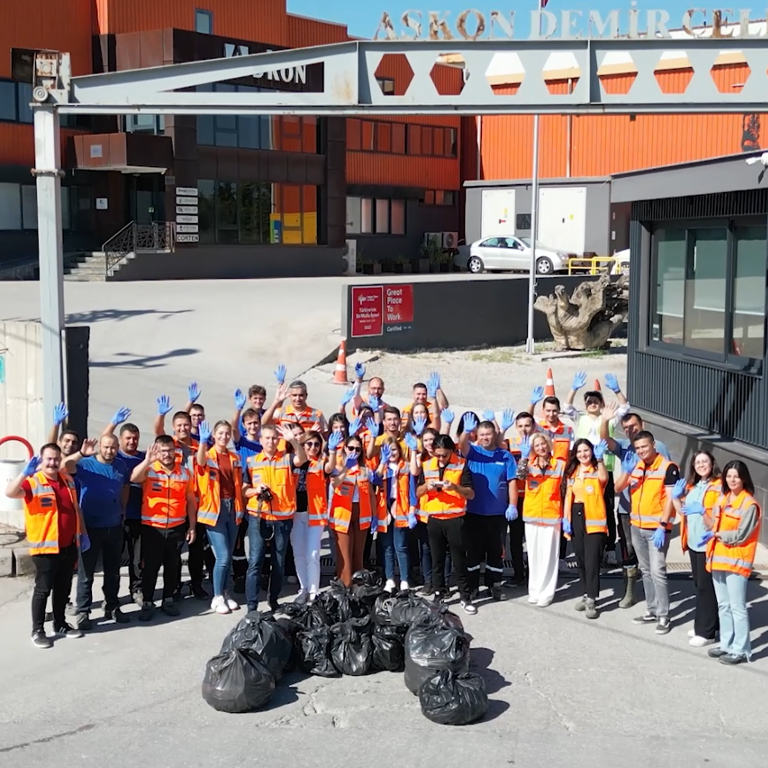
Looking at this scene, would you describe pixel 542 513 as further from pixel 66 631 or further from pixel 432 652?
pixel 66 631

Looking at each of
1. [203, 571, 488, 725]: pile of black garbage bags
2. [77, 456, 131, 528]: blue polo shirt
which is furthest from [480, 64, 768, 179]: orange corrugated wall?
[203, 571, 488, 725]: pile of black garbage bags

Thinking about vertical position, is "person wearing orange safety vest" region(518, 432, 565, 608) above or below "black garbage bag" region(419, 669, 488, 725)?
above

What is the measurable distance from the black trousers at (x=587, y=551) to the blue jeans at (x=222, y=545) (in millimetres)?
2837

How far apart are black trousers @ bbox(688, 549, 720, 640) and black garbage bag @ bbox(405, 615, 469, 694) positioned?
6.59 feet

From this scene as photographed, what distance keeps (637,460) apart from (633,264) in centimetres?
590

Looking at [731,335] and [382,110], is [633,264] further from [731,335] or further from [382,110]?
[382,110]

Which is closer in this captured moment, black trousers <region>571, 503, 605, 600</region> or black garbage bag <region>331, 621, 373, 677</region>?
black garbage bag <region>331, 621, 373, 677</region>

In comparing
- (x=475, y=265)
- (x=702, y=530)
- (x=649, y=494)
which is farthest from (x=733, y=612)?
(x=475, y=265)

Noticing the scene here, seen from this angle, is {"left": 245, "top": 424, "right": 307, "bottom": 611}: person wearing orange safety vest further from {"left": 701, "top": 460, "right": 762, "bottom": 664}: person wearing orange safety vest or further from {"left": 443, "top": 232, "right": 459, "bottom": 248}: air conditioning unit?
{"left": 443, "top": 232, "right": 459, "bottom": 248}: air conditioning unit

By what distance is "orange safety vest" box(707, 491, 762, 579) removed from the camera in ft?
24.8

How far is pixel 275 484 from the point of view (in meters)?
8.66

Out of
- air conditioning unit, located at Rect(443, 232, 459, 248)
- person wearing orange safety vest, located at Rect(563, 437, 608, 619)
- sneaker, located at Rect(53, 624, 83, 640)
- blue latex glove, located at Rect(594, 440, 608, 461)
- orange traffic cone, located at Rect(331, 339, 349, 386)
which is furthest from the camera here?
air conditioning unit, located at Rect(443, 232, 459, 248)

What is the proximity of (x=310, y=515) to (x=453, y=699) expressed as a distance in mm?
2735

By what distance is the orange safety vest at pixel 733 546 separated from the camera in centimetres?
757
